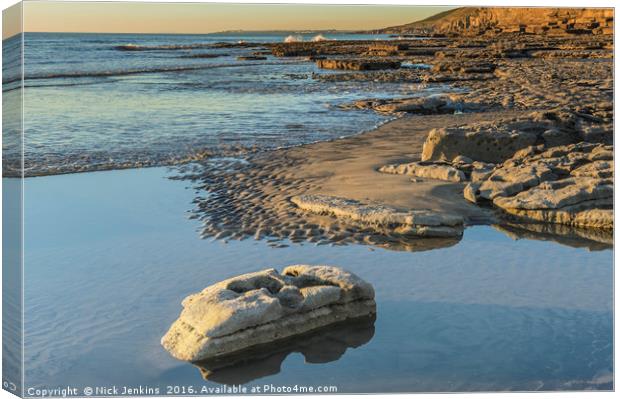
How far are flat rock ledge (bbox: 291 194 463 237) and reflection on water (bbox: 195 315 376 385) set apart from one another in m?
1.78

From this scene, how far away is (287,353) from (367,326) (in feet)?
1.83

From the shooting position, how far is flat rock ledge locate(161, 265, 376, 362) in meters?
4.30

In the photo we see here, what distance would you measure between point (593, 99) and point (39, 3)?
8667 mm

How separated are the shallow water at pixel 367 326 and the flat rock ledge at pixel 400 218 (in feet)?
0.61

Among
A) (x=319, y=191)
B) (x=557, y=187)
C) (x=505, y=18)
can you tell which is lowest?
(x=319, y=191)

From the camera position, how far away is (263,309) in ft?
14.3

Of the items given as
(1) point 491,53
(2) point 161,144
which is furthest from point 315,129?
(1) point 491,53

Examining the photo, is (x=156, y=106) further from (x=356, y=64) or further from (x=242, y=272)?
(x=356, y=64)

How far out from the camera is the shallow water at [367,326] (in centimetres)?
411

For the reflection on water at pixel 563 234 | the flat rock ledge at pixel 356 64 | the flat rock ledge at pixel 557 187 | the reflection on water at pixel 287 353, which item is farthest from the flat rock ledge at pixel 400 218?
the flat rock ledge at pixel 356 64

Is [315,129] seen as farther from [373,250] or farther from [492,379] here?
[492,379]

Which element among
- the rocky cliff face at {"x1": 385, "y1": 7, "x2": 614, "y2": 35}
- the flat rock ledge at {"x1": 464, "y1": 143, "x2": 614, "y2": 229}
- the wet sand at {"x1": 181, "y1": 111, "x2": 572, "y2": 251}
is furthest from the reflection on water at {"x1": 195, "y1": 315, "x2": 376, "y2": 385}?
the flat rock ledge at {"x1": 464, "y1": 143, "x2": 614, "y2": 229}

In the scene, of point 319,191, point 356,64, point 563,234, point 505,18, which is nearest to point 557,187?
point 563,234

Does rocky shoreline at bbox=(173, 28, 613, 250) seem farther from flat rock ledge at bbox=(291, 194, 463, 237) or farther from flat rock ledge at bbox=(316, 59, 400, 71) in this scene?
flat rock ledge at bbox=(316, 59, 400, 71)
